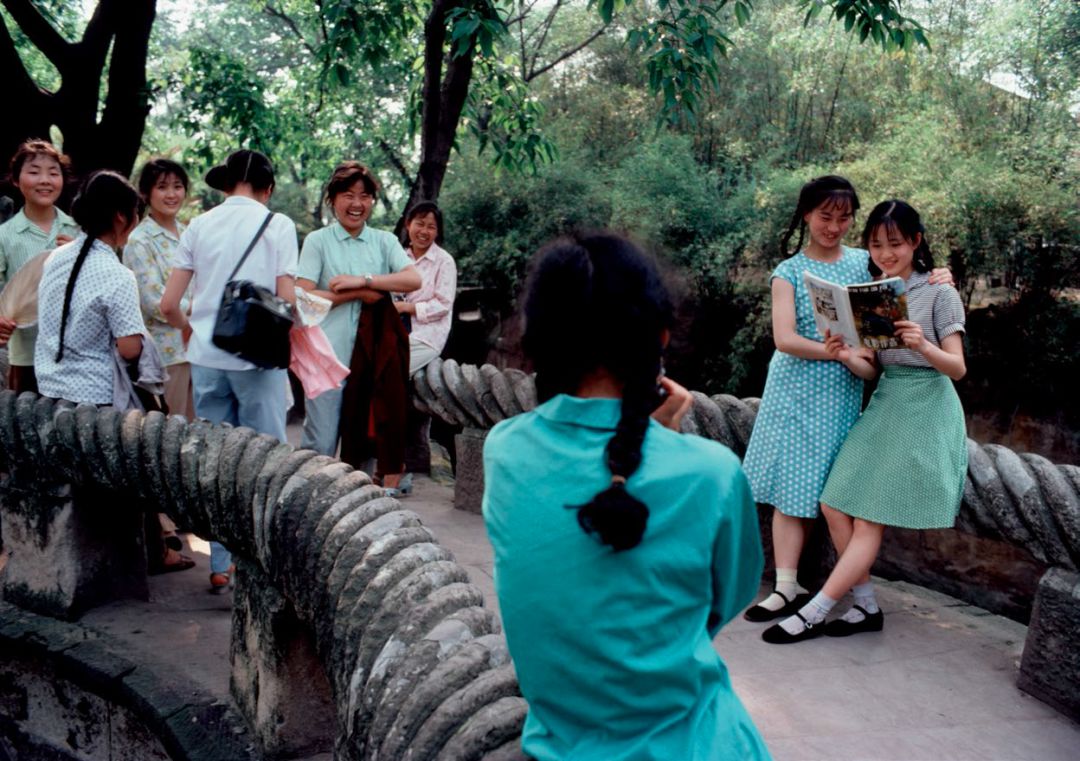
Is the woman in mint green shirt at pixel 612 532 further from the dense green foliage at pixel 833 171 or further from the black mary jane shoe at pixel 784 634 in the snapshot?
the dense green foliage at pixel 833 171

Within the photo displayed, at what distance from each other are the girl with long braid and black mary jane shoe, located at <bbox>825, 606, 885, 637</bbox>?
9.01 feet

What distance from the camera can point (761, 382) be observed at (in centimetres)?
941

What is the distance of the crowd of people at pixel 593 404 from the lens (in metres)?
1.38

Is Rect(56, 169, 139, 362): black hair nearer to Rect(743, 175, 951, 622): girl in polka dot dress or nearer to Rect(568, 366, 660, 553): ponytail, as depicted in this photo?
Rect(743, 175, 951, 622): girl in polka dot dress

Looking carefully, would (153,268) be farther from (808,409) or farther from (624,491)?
(624,491)

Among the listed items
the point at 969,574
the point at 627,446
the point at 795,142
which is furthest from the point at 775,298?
the point at 795,142

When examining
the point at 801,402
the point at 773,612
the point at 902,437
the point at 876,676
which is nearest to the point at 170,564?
the point at 773,612

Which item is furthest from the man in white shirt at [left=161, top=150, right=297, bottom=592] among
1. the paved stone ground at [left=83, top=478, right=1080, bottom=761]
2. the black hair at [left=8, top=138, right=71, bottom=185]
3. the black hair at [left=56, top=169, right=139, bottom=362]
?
the black hair at [left=8, top=138, right=71, bottom=185]

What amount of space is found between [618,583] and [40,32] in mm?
7291

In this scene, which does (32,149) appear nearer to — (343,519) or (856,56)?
(343,519)

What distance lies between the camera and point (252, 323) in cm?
360

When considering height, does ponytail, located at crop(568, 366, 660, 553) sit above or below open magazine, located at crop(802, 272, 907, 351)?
below

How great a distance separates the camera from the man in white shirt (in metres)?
3.70

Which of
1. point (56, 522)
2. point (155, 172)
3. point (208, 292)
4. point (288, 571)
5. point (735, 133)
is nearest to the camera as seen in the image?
point (288, 571)
